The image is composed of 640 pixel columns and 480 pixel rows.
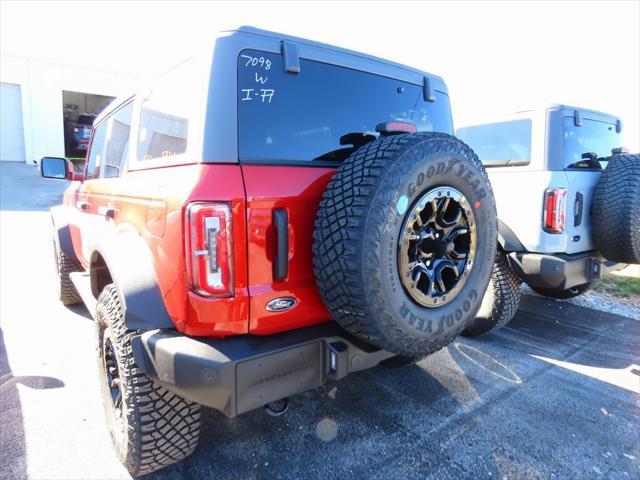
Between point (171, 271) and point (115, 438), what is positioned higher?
point (171, 271)

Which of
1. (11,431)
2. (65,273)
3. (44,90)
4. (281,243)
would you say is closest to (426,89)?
(281,243)

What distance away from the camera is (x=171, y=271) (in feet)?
5.44

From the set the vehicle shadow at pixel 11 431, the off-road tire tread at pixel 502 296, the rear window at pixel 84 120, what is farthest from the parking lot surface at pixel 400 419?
the rear window at pixel 84 120

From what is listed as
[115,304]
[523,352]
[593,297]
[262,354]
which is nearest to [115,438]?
[115,304]

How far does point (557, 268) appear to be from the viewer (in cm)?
341

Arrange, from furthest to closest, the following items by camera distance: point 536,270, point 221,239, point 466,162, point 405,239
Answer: point 536,270 → point 466,162 → point 405,239 → point 221,239

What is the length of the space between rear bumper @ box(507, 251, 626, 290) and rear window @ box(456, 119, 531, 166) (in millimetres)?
912

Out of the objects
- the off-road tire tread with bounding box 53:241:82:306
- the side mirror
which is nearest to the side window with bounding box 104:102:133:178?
the side mirror

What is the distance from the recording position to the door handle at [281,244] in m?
1.69

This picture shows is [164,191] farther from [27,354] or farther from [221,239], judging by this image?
[27,354]

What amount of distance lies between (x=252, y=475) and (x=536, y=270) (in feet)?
9.18

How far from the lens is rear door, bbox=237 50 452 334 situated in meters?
1.68

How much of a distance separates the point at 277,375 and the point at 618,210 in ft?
11.2

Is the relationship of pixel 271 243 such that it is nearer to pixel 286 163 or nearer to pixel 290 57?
pixel 286 163
